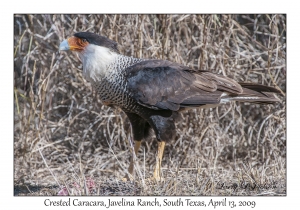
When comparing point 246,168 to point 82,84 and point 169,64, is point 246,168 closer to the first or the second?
point 169,64

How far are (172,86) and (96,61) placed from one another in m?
0.74

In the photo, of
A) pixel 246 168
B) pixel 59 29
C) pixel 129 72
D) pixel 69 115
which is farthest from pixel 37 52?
pixel 246 168

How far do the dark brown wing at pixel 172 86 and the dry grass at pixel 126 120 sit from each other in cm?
82

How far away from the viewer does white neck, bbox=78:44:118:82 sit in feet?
15.6

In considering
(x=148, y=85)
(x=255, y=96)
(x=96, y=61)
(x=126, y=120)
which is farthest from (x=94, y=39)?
(x=255, y=96)

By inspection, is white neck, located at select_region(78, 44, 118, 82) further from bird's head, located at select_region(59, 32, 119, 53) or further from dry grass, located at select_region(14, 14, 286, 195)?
dry grass, located at select_region(14, 14, 286, 195)

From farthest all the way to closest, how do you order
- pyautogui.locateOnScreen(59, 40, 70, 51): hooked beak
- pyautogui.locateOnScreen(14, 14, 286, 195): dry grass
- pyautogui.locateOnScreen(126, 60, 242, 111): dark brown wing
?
pyautogui.locateOnScreen(14, 14, 286, 195): dry grass < pyautogui.locateOnScreen(59, 40, 70, 51): hooked beak < pyautogui.locateOnScreen(126, 60, 242, 111): dark brown wing

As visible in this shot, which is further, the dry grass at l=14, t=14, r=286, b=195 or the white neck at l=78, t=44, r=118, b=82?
the dry grass at l=14, t=14, r=286, b=195

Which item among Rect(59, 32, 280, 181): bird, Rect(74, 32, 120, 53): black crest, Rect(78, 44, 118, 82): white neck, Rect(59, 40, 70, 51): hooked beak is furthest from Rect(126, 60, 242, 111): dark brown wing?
Rect(59, 40, 70, 51): hooked beak

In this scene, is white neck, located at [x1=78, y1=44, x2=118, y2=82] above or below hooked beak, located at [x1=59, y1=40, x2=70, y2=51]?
below

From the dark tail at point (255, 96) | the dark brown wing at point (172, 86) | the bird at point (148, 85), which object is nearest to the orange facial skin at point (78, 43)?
the bird at point (148, 85)

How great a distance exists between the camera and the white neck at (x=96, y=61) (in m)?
4.76

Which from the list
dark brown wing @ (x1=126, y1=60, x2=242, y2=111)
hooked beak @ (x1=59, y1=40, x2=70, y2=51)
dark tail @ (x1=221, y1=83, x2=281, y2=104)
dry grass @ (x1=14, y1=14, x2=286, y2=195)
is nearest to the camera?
dark brown wing @ (x1=126, y1=60, x2=242, y2=111)

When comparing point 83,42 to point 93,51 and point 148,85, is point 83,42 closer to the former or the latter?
point 93,51
